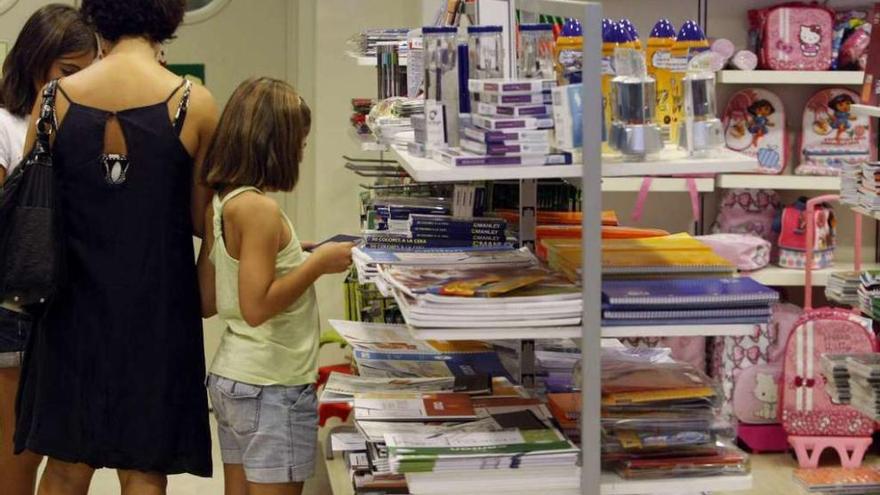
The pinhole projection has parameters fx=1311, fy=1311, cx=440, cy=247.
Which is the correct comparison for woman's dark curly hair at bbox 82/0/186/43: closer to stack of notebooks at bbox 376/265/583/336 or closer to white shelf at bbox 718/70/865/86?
stack of notebooks at bbox 376/265/583/336

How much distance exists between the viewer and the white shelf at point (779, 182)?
5.14m

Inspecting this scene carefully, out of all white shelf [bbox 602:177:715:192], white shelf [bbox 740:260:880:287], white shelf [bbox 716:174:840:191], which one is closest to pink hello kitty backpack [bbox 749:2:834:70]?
white shelf [bbox 716:174:840:191]

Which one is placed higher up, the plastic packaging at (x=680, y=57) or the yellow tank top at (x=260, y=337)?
the plastic packaging at (x=680, y=57)

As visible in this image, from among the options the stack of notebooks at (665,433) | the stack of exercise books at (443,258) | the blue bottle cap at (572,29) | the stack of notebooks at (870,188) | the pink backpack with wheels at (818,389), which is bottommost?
the pink backpack with wheels at (818,389)

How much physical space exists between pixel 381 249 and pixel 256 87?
46cm

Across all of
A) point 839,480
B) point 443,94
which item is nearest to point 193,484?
point 839,480

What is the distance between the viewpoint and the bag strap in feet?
9.03

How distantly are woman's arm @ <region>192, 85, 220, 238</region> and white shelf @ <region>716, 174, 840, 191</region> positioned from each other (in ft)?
8.94

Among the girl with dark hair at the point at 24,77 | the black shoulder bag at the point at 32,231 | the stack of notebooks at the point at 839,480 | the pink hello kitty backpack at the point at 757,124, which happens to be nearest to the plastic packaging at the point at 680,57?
the black shoulder bag at the point at 32,231

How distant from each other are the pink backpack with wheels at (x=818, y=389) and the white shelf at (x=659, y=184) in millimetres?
410

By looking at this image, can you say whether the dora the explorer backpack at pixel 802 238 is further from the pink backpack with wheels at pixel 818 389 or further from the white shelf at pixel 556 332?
the white shelf at pixel 556 332

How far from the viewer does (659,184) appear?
518cm

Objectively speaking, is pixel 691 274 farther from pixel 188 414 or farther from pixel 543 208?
pixel 188 414

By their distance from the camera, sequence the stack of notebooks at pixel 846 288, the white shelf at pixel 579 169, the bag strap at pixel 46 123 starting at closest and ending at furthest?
the white shelf at pixel 579 169 < the bag strap at pixel 46 123 < the stack of notebooks at pixel 846 288
